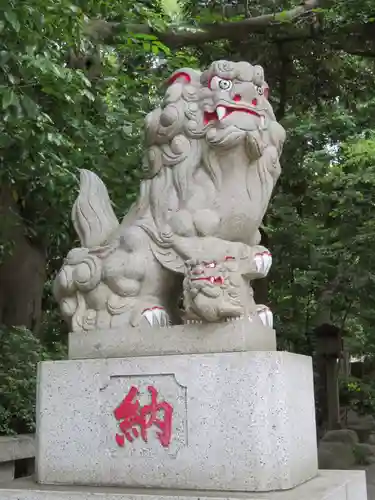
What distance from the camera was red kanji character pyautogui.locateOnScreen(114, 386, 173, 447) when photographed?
8.40 ft

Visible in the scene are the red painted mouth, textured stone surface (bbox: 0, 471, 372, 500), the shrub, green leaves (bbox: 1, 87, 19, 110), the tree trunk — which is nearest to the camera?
textured stone surface (bbox: 0, 471, 372, 500)

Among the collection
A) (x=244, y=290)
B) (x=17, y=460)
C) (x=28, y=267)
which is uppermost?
(x=28, y=267)

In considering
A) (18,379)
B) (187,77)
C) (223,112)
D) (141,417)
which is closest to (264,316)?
(141,417)

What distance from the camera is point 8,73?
3.48 metres

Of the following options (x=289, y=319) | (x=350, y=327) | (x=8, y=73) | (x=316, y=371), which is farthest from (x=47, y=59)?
(x=350, y=327)

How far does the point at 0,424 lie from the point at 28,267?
5.78ft

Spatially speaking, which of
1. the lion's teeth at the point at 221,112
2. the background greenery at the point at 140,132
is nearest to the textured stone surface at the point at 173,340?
the lion's teeth at the point at 221,112

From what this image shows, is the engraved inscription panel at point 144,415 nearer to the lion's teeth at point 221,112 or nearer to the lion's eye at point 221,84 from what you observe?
the lion's teeth at point 221,112

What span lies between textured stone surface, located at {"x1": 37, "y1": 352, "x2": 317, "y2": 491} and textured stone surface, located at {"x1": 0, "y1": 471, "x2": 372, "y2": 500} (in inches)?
2.2

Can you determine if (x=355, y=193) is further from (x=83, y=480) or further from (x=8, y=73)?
(x=83, y=480)

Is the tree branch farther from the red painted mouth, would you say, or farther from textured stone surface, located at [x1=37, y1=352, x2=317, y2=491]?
textured stone surface, located at [x1=37, y1=352, x2=317, y2=491]

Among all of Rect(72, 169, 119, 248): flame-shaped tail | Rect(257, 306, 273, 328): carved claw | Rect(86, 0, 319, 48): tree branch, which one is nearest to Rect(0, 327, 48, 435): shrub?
Rect(72, 169, 119, 248): flame-shaped tail

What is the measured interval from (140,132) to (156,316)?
2.70 metres

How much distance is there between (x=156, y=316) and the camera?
2746mm
